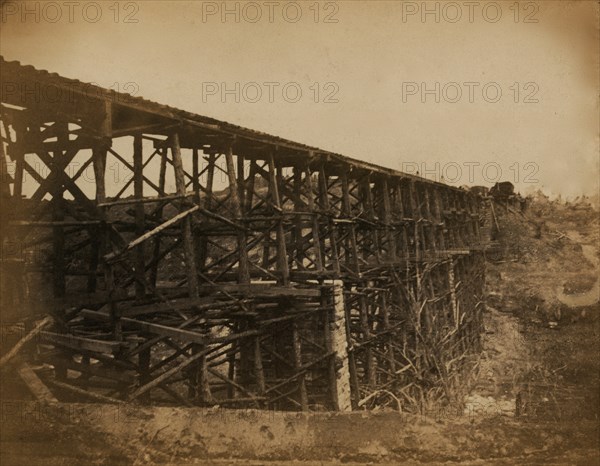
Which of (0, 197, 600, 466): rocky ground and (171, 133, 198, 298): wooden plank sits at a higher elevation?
(171, 133, 198, 298): wooden plank

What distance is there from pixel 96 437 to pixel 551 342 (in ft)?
56.9

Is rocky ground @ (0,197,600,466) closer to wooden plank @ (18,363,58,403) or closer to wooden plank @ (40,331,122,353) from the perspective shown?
wooden plank @ (18,363,58,403)

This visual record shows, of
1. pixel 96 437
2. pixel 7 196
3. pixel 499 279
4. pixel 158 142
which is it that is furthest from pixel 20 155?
pixel 499 279

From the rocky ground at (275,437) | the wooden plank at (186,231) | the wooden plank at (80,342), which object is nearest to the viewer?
the rocky ground at (275,437)

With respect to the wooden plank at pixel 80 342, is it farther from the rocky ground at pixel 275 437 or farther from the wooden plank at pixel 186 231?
the rocky ground at pixel 275 437

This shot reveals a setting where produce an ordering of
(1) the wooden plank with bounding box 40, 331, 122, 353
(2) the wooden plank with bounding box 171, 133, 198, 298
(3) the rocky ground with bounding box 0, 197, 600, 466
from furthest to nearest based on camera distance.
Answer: (2) the wooden plank with bounding box 171, 133, 198, 298 → (1) the wooden plank with bounding box 40, 331, 122, 353 → (3) the rocky ground with bounding box 0, 197, 600, 466

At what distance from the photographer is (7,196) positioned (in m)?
4.39

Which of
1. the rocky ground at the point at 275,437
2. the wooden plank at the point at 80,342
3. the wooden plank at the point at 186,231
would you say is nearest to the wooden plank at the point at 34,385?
the rocky ground at the point at 275,437

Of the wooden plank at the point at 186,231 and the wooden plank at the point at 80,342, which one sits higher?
the wooden plank at the point at 186,231

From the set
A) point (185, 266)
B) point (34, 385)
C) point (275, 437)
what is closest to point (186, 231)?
point (185, 266)

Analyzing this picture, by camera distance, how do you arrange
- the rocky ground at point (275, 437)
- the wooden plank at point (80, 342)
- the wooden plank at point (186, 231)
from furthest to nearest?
the wooden plank at point (186, 231)
the wooden plank at point (80, 342)
the rocky ground at point (275, 437)

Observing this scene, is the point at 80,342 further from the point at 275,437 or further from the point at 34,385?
the point at 275,437

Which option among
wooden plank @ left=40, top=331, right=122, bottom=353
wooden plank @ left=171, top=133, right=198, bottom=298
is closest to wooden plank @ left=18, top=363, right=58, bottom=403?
wooden plank @ left=40, top=331, right=122, bottom=353

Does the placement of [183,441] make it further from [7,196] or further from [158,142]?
[158,142]
